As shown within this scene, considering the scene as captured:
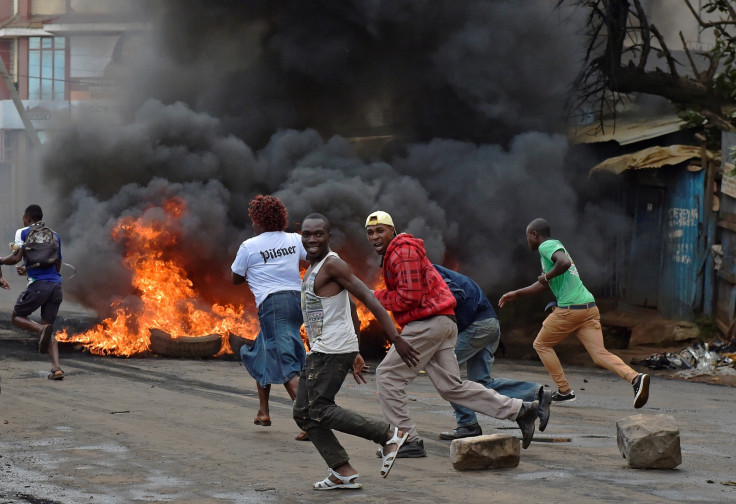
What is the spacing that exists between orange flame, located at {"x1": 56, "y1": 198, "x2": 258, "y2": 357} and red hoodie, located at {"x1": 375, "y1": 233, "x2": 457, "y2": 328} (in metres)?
6.93

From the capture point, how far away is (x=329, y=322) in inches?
213

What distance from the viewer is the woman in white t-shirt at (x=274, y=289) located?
23.3 ft

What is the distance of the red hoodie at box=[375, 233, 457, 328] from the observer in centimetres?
595

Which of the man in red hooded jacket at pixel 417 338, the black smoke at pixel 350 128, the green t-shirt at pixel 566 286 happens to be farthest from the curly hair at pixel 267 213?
the black smoke at pixel 350 128

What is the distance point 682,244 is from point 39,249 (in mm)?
10175

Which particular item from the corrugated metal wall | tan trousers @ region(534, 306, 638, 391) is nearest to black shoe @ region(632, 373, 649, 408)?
tan trousers @ region(534, 306, 638, 391)

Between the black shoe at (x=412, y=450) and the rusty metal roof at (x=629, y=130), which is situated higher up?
the rusty metal roof at (x=629, y=130)

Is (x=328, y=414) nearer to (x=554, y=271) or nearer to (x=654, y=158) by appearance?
(x=554, y=271)

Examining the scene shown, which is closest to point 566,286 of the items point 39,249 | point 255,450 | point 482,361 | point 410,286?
point 482,361

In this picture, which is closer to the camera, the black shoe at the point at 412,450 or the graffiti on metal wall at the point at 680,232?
the black shoe at the point at 412,450

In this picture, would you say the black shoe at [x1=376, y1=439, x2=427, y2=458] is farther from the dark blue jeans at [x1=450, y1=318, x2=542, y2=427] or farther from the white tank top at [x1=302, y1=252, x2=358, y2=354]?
the white tank top at [x1=302, y1=252, x2=358, y2=354]

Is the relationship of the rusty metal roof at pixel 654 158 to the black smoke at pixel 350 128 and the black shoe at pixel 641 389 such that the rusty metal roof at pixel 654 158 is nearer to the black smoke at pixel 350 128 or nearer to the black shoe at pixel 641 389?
the black smoke at pixel 350 128

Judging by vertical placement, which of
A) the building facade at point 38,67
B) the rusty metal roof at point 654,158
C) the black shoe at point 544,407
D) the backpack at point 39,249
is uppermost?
the building facade at point 38,67

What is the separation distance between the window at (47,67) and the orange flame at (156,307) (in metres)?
31.8
